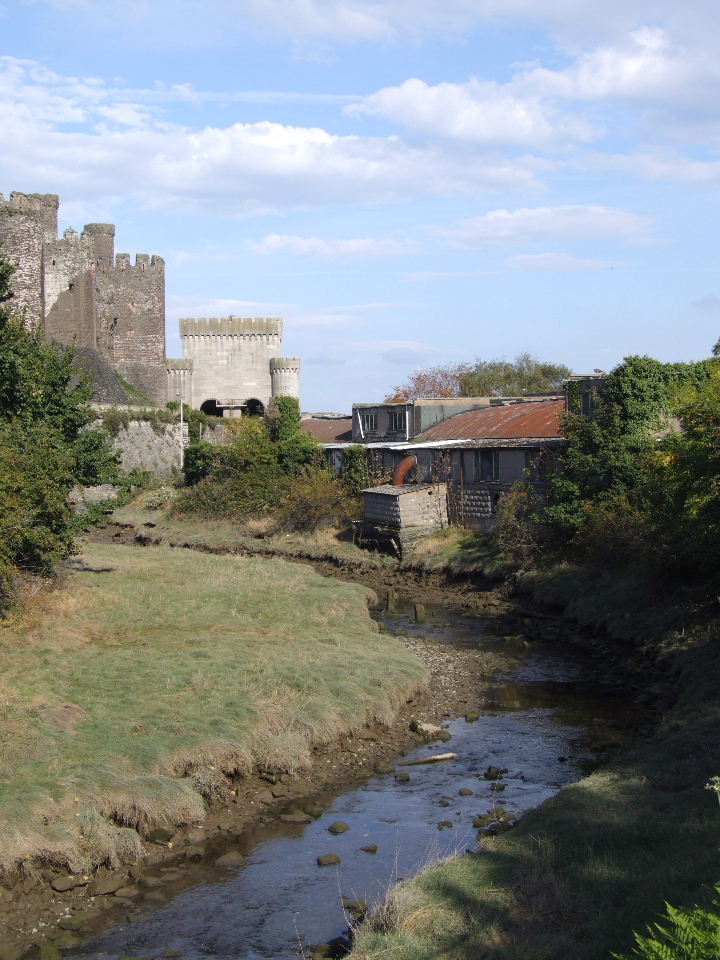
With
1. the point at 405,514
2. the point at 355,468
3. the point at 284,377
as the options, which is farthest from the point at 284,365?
the point at 405,514

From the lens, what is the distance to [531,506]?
36.4m

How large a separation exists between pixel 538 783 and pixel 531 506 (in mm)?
20644

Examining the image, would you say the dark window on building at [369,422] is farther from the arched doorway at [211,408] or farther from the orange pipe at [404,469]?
the arched doorway at [211,408]

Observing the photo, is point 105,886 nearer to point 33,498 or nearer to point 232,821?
point 232,821

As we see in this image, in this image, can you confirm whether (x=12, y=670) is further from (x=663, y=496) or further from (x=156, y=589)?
Answer: (x=663, y=496)

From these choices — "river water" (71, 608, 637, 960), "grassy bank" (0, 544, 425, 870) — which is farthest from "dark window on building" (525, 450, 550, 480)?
"river water" (71, 608, 637, 960)

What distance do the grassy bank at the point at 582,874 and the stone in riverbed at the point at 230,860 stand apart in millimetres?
3096

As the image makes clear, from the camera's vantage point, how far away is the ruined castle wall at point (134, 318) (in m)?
65.4

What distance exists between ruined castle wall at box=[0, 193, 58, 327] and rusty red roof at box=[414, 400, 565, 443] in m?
24.7

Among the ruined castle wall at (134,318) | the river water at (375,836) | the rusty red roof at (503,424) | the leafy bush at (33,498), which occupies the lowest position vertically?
the river water at (375,836)

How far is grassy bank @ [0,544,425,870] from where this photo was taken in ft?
45.1

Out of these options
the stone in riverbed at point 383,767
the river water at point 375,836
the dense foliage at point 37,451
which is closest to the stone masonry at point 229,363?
the dense foliage at point 37,451

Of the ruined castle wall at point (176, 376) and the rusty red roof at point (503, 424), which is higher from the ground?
the ruined castle wall at point (176, 376)

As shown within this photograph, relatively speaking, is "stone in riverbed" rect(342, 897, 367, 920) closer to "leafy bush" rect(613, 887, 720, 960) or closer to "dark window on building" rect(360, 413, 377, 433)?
"leafy bush" rect(613, 887, 720, 960)
